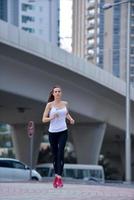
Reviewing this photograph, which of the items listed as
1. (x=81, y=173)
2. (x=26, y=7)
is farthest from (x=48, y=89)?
(x=26, y=7)

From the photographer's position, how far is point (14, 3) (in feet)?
343

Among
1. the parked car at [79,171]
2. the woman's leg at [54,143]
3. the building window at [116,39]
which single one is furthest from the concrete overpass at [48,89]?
the building window at [116,39]

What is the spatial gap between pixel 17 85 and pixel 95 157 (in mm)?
16822

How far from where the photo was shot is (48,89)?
114 feet

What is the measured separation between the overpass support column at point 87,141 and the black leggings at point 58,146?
35.5 meters

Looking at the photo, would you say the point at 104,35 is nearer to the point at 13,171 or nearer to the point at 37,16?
the point at 37,16

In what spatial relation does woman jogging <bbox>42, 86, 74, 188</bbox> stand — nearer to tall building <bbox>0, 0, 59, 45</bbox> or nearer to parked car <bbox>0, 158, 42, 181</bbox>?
parked car <bbox>0, 158, 42, 181</bbox>

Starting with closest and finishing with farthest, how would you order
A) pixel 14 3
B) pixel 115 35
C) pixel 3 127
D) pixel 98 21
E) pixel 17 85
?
pixel 17 85
pixel 115 35
pixel 98 21
pixel 14 3
pixel 3 127

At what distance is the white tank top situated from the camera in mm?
10281

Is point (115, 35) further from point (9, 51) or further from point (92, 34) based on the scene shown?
point (9, 51)

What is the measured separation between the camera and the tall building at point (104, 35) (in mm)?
68688

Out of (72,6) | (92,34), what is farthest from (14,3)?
(92,34)

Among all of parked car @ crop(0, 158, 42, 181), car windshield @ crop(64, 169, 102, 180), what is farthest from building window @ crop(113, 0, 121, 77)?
parked car @ crop(0, 158, 42, 181)

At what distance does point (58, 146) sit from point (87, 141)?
121ft
